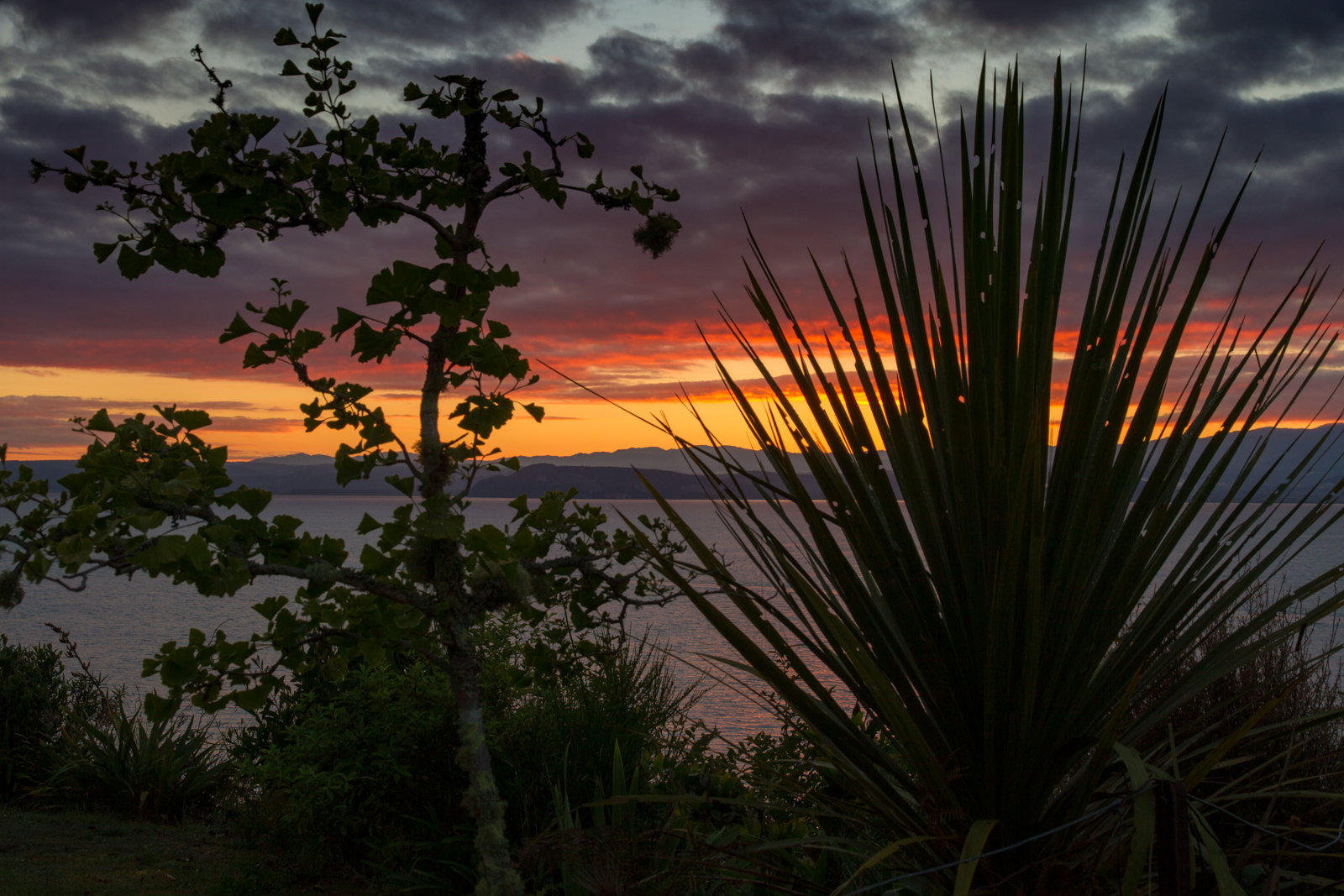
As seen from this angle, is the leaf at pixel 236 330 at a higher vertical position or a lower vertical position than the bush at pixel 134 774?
higher

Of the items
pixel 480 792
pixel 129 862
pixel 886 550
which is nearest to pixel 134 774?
pixel 129 862

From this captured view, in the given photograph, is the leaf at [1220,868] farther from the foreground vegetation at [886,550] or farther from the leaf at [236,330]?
the leaf at [236,330]

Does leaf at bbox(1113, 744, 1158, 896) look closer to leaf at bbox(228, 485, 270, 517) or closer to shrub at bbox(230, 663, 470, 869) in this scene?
leaf at bbox(228, 485, 270, 517)

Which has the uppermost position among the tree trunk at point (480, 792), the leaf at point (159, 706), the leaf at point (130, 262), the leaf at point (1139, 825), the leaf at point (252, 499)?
the leaf at point (130, 262)

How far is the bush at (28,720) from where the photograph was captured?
7238 millimetres

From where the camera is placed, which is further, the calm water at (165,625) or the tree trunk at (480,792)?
the calm water at (165,625)

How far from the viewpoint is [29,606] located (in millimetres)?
39344

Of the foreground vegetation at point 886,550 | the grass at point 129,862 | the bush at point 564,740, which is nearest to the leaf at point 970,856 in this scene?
the foreground vegetation at point 886,550

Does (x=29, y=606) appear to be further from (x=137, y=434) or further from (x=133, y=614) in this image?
(x=137, y=434)

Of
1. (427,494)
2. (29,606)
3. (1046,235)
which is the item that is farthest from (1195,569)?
(29,606)

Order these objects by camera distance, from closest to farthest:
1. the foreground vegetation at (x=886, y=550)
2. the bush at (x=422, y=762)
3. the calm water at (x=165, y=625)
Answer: the foreground vegetation at (x=886, y=550)
the bush at (x=422, y=762)
the calm water at (x=165, y=625)

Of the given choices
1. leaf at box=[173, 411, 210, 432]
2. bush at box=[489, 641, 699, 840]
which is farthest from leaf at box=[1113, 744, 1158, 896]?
bush at box=[489, 641, 699, 840]

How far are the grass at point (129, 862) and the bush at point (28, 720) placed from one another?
33.4 inches

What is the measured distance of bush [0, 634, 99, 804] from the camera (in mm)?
7238
